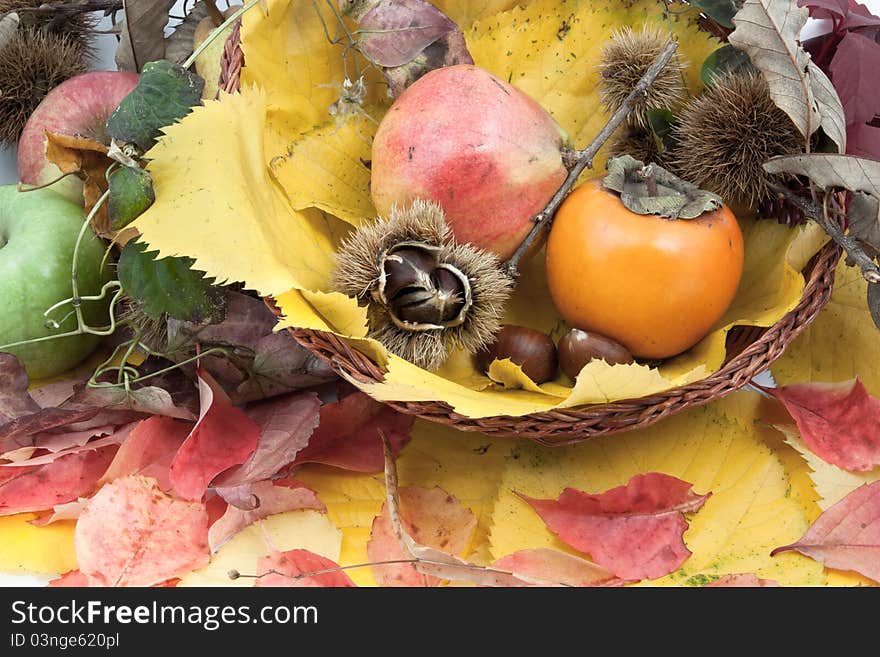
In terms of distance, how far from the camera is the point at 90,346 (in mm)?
929

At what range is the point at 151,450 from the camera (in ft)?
2.67

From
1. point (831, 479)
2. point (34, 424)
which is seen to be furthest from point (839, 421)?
point (34, 424)

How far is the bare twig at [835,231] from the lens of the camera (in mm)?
686

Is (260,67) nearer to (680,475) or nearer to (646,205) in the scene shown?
(646,205)

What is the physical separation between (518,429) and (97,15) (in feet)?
2.62

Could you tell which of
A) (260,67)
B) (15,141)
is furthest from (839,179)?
(15,141)

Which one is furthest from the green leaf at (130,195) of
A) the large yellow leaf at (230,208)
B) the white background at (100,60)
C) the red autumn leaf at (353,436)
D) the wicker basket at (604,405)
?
the white background at (100,60)

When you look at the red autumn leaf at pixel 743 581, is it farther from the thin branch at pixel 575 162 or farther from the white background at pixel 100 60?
the white background at pixel 100 60

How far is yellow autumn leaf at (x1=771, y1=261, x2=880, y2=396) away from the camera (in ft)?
2.76

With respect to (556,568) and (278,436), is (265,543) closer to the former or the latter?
(278,436)

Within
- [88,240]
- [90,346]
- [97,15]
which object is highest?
[97,15]

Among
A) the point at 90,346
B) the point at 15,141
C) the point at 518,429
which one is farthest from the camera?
the point at 15,141

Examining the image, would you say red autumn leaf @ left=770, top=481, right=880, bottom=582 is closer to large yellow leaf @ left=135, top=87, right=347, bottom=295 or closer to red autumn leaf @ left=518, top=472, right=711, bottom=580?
red autumn leaf @ left=518, top=472, right=711, bottom=580

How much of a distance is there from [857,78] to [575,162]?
241 millimetres
